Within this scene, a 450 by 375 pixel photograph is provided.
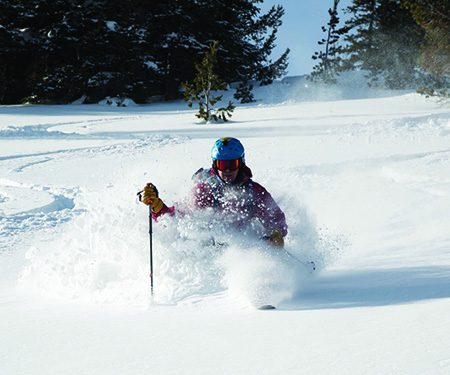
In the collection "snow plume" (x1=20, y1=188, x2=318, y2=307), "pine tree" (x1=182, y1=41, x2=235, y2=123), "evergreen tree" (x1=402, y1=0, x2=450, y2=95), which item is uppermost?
"evergreen tree" (x1=402, y1=0, x2=450, y2=95)

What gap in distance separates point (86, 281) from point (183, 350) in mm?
1901

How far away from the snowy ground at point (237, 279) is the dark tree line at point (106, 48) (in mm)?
23707

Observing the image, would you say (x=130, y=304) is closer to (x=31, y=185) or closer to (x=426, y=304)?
(x=426, y=304)

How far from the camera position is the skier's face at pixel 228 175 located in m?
4.29

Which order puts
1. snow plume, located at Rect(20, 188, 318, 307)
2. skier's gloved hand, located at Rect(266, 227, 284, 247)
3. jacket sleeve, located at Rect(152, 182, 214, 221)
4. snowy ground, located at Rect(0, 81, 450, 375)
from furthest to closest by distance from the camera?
jacket sleeve, located at Rect(152, 182, 214, 221)
skier's gloved hand, located at Rect(266, 227, 284, 247)
snow plume, located at Rect(20, 188, 318, 307)
snowy ground, located at Rect(0, 81, 450, 375)

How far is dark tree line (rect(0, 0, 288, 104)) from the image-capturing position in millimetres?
31453

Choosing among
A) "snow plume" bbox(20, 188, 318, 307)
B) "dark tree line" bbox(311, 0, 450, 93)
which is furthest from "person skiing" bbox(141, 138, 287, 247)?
"dark tree line" bbox(311, 0, 450, 93)

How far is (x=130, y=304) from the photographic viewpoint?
3.69m

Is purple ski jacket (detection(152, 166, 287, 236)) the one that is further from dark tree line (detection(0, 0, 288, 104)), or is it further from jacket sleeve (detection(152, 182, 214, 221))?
dark tree line (detection(0, 0, 288, 104))

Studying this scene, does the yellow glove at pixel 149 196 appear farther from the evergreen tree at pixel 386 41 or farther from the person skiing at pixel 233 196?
the evergreen tree at pixel 386 41

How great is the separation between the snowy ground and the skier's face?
0.43 metres

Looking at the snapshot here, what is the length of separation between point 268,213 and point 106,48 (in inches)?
1205

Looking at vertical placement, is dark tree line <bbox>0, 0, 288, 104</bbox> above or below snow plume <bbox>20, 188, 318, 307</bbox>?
above

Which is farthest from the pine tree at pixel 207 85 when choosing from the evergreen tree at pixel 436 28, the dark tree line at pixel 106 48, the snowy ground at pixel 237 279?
the dark tree line at pixel 106 48
